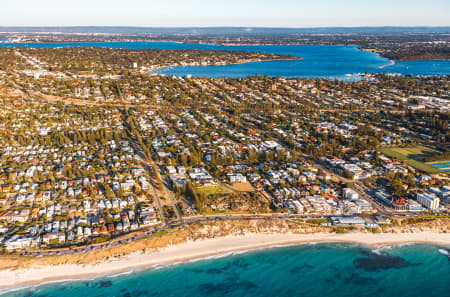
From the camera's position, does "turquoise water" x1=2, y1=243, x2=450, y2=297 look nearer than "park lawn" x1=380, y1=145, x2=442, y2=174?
Yes

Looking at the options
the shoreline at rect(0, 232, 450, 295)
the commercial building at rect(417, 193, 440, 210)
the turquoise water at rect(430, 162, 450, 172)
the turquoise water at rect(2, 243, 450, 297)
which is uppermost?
the turquoise water at rect(430, 162, 450, 172)

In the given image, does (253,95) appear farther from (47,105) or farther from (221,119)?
(47,105)

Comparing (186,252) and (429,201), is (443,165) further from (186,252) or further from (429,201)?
(186,252)

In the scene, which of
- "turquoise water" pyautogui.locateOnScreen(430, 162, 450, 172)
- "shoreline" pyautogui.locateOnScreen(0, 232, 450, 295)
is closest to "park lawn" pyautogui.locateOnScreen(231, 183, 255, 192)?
"shoreline" pyautogui.locateOnScreen(0, 232, 450, 295)

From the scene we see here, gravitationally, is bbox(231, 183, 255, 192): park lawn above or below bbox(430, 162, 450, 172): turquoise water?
below

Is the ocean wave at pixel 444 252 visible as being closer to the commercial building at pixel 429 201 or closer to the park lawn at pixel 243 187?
the commercial building at pixel 429 201

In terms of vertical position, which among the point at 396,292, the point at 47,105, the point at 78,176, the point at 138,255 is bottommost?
the point at 396,292

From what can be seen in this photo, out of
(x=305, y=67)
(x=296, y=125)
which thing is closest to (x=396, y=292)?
(x=296, y=125)

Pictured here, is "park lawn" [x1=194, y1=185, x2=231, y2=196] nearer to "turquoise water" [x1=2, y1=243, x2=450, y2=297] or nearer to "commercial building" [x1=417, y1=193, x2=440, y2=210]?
"turquoise water" [x1=2, y1=243, x2=450, y2=297]
